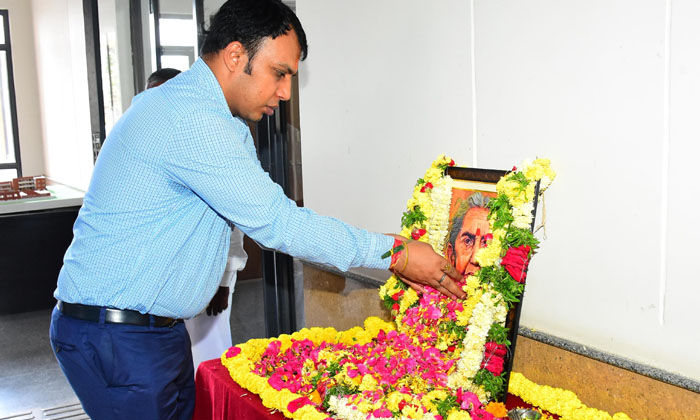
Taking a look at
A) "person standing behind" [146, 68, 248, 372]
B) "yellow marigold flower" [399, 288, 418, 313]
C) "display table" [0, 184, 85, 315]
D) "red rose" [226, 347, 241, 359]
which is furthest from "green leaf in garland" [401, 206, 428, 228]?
"display table" [0, 184, 85, 315]

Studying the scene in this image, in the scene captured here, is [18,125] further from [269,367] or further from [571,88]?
[571,88]

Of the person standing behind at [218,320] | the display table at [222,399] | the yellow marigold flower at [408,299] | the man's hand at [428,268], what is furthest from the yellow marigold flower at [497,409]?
the person standing behind at [218,320]

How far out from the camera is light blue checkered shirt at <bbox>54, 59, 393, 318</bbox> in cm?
179

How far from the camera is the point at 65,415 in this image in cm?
397

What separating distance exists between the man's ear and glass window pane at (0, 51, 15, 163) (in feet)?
29.4

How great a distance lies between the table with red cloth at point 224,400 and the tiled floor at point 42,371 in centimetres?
200

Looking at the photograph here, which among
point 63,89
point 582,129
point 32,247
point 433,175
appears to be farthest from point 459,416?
point 63,89

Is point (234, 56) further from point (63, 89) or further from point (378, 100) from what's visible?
point (63, 89)

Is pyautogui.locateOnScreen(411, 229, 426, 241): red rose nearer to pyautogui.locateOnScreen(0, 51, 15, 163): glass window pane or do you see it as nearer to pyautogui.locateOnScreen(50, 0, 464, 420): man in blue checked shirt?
pyautogui.locateOnScreen(50, 0, 464, 420): man in blue checked shirt

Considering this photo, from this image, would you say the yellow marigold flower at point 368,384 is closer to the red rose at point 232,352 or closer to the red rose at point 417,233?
the red rose at point 417,233

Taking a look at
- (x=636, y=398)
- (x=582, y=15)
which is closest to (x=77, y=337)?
(x=636, y=398)

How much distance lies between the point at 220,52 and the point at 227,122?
0.25 metres

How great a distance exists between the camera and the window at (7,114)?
9500mm

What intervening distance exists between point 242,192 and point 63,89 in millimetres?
7217
